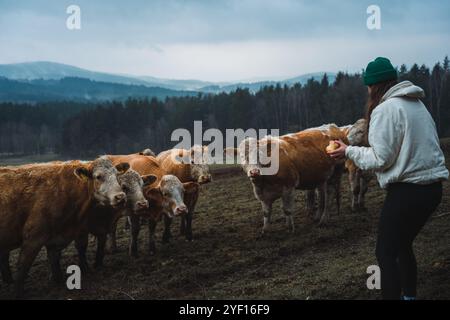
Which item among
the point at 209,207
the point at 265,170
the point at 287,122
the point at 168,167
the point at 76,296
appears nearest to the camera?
the point at 76,296

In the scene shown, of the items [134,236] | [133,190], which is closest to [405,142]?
[133,190]

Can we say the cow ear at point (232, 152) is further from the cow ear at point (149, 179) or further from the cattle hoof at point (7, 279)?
the cattle hoof at point (7, 279)

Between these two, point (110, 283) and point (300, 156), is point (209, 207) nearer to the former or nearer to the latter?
point (300, 156)

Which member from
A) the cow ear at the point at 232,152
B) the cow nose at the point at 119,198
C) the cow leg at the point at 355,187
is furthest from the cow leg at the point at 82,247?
the cow leg at the point at 355,187

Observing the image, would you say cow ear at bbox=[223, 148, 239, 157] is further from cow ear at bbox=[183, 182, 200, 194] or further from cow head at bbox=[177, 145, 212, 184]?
cow ear at bbox=[183, 182, 200, 194]

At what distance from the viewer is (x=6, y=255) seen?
8.59 m

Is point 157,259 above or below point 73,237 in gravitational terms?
below

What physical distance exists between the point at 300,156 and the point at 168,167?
3419 millimetres

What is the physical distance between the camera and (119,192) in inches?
323

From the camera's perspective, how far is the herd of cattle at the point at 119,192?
25.2 ft

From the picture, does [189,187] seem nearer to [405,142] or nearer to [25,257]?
[25,257]

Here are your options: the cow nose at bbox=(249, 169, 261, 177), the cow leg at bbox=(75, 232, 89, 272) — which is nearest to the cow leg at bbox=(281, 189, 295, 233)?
the cow nose at bbox=(249, 169, 261, 177)

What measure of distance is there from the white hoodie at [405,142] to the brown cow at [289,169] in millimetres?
5788
